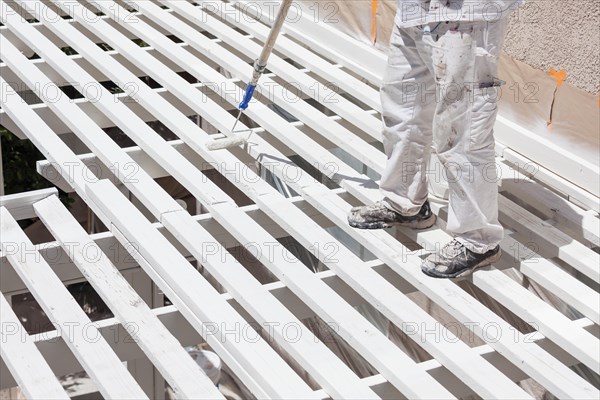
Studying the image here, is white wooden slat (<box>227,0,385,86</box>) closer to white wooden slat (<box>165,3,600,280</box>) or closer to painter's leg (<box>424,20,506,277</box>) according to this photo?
white wooden slat (<box>165,3,600,280</box>)

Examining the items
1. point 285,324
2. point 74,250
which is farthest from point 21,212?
point 285,324

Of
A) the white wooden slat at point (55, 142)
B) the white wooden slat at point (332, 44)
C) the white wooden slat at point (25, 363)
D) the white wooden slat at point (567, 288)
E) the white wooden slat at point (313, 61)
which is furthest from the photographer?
the white wooden slat at point (332, 44)

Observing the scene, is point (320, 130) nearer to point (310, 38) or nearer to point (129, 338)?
point (310, 38)

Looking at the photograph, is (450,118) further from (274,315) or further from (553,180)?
(553,180)

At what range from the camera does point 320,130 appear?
12.3ft

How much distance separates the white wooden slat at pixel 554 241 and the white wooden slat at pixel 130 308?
1199 mm

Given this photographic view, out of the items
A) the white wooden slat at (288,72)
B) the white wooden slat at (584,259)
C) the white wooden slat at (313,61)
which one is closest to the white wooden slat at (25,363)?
the white wooden slat at (584,259)

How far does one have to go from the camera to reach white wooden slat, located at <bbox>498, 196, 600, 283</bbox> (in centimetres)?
294

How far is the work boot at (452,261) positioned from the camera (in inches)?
110

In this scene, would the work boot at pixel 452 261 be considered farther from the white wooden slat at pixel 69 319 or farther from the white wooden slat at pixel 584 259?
the white wooden slat at pixel 69 319

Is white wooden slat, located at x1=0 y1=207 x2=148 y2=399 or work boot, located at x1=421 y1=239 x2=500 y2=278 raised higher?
work boot, located at x1=421 y1=239 x2=500 y2=278

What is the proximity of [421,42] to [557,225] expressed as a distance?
2.83 ft

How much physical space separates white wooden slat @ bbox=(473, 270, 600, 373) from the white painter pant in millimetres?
95

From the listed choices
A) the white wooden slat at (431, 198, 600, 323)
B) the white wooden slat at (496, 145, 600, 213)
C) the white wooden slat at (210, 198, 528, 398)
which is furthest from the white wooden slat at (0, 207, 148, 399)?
the white wooden slat at (496, 145, 600, 213)
